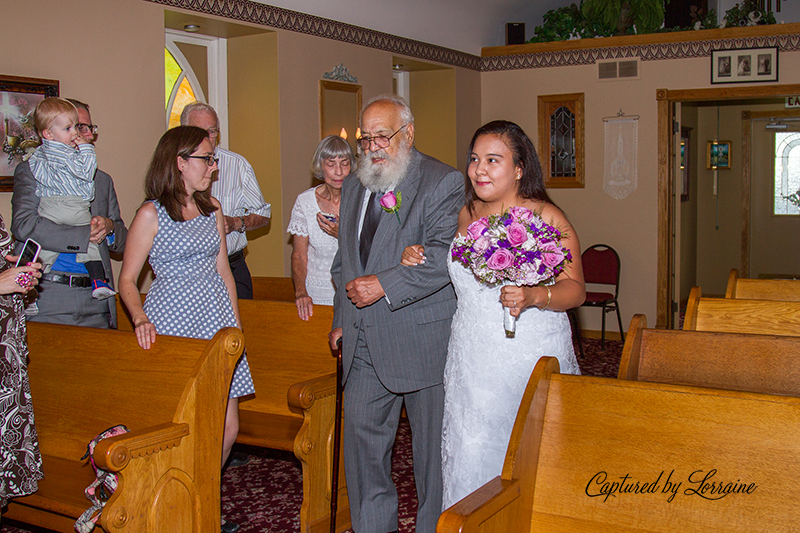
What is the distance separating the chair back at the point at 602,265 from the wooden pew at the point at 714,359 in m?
5.46

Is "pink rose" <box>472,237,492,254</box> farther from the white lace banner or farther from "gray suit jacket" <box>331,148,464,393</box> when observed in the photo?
the white lace banner

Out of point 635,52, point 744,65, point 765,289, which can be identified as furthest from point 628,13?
point 765,289

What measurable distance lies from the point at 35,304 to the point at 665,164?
664cm

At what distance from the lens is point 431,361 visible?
9.47 feet

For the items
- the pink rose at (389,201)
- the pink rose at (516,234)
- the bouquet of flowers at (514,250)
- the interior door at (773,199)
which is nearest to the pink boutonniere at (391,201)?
the pink rose at (389,201)

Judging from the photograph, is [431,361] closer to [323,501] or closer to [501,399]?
[501,399]

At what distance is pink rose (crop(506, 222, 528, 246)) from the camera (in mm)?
2309

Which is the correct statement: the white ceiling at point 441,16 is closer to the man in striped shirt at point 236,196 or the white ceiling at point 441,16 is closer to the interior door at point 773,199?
the man in striped shirt at point 236,196

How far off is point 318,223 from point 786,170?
444 inches

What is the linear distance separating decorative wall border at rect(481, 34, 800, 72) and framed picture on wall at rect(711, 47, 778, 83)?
0.21 feet

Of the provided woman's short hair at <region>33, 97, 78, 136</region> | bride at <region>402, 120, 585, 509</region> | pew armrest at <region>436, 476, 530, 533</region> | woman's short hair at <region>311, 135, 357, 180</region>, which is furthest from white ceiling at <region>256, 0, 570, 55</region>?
pew armrest at <region>436, 476, 530, 533</region>

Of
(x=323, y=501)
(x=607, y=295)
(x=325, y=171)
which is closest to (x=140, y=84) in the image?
(x=325, y=171)

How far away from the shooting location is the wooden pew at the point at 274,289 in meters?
4.61

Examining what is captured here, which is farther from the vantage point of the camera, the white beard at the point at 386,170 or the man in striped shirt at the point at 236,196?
the man in striped shirt at the point at 236,196
